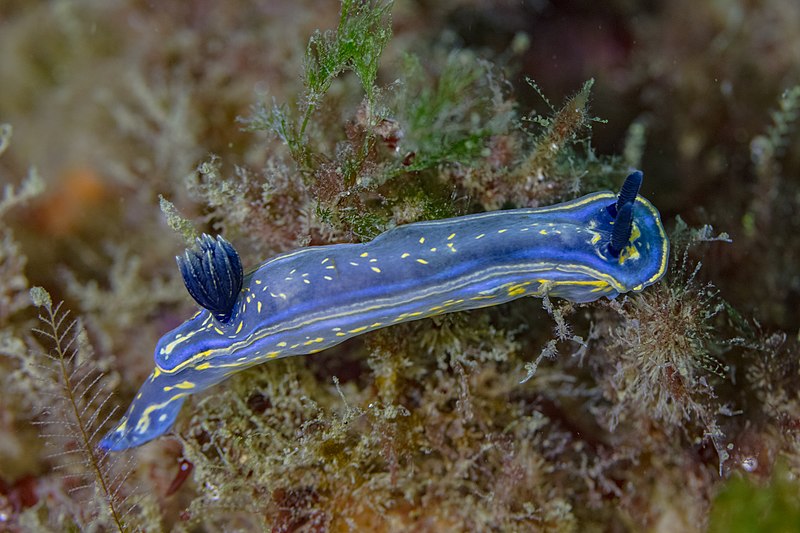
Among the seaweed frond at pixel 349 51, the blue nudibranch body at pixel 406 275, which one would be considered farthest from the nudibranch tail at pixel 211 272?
the seaweed frond at pixel 349 51

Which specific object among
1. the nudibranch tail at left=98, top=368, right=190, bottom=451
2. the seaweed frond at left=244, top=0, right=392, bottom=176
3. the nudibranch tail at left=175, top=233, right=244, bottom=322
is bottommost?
the nudibranch tail at left=98, top=368, right=190, bottom=451

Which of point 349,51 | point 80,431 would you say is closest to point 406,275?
point 349,51

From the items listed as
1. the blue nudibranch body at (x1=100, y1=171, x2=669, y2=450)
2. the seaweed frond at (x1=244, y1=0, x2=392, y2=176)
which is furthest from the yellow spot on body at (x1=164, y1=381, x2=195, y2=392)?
the seaweed frond at (x1=244, y1=0, x2=392, y2=176)

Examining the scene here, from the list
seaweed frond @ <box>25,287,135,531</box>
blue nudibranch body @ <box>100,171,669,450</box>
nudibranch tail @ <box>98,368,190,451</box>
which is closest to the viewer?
blue nudibranch body @ <box>100,171,669,450</box>

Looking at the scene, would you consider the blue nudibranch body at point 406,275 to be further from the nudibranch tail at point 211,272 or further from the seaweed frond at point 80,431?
the seaweed frond at point 80,431

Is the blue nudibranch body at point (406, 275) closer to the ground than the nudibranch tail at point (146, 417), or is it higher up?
higher up

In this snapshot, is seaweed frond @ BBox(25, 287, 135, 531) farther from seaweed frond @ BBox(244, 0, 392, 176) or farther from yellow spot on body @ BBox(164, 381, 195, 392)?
seaweed frond @ BBox(244, 0, 392, 176)

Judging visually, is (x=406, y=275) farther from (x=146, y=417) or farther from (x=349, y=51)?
(x=146, y=417)
